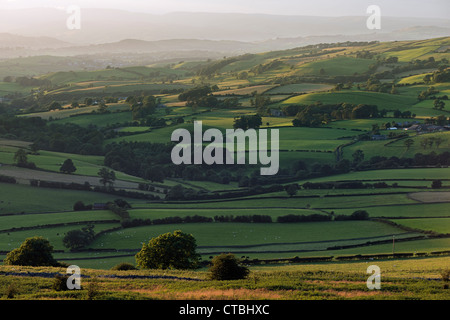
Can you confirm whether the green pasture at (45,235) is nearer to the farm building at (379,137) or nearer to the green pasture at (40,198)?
the green pasture at (40,198)

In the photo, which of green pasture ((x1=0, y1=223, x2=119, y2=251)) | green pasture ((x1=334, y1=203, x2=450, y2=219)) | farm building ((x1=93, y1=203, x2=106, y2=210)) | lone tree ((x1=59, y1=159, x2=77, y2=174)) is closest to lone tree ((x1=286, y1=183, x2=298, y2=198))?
green pasture ((x1=334, y1=203, x2=450, y2=219))

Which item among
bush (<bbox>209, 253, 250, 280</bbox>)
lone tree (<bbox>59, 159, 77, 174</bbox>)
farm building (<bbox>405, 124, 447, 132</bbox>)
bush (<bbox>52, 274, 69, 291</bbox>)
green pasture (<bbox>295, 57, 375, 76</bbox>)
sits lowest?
lone tree (<bbox>59, 159, 77, 174</bbox>)

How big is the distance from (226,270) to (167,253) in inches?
449

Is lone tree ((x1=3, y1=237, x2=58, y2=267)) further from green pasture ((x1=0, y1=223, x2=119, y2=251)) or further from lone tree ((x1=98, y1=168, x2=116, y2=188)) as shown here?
lone tree ((x1=98, y1=168, x2=116, y2=188))

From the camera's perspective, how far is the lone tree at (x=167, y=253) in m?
38.9

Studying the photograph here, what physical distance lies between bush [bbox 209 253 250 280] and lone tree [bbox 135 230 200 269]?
1060 cm

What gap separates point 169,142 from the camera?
109 meters

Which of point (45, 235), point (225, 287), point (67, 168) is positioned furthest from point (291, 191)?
point (225, 287)

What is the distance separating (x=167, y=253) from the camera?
39.2 meters

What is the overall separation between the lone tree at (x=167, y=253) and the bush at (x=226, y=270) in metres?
10.6

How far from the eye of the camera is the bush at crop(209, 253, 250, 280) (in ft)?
93.7

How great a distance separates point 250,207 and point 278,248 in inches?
695
